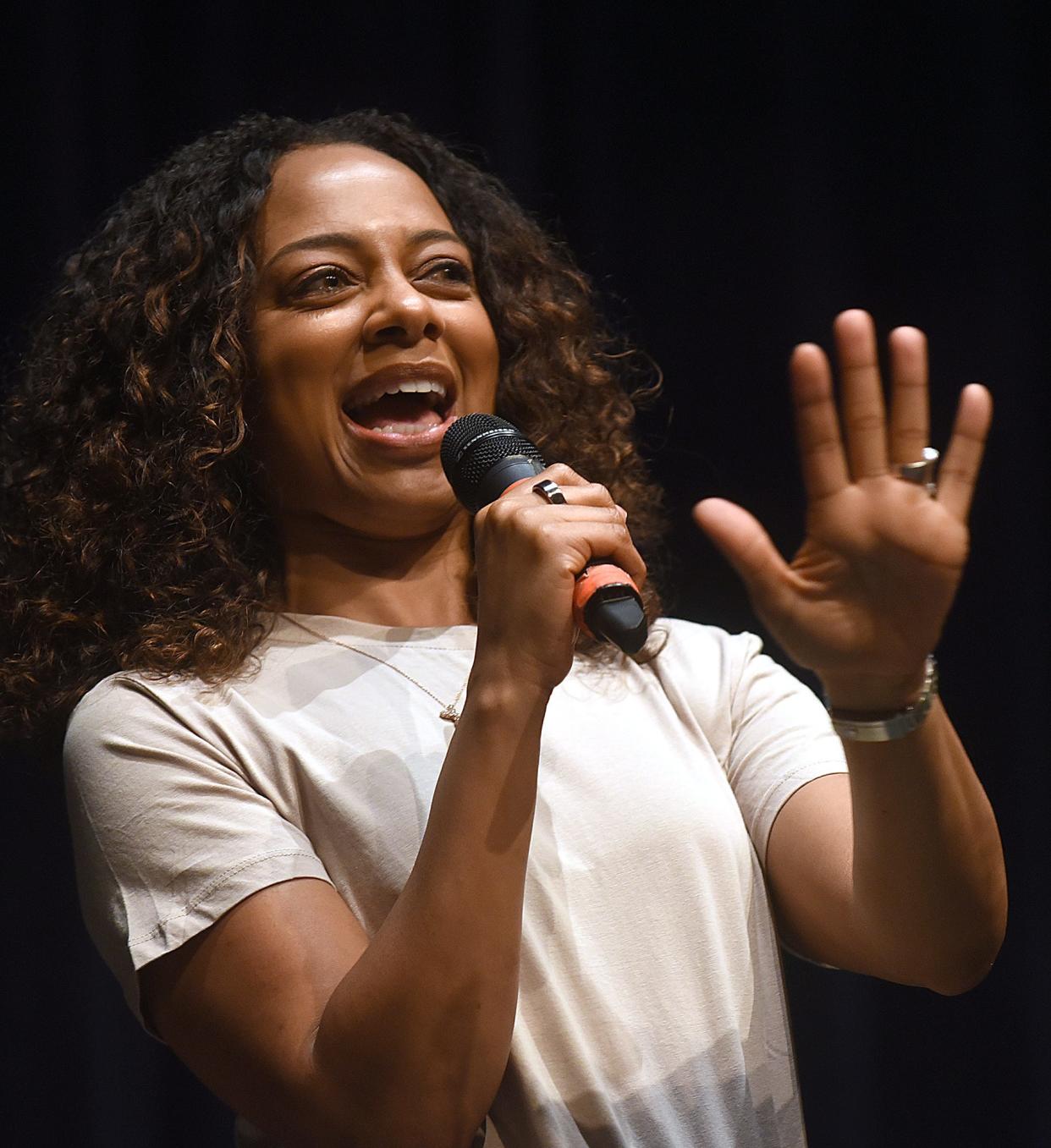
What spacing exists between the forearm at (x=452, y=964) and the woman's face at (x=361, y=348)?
17.2 inches

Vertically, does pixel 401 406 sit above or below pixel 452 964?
above

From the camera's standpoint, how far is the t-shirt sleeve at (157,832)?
115 cm

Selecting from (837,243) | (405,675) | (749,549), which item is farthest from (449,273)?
(837,243)

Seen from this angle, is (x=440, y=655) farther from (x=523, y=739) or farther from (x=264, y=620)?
(x=523, y=739)

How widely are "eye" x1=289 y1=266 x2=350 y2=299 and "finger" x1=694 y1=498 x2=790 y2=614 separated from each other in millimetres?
684

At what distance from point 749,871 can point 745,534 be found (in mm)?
501

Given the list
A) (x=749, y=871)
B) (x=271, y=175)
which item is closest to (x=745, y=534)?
(x=749, y=871)

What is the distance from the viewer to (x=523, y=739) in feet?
3.52

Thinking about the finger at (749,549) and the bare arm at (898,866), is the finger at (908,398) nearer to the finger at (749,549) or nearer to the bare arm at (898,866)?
the finger at (749,549)

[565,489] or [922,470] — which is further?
[565,489]

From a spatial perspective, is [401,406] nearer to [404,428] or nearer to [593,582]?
[404,428]

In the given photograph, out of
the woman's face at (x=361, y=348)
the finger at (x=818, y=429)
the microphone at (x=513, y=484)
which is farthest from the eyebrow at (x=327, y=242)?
the finger at (x=818, y=429)

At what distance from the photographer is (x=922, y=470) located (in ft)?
3.04

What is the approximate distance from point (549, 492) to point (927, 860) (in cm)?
45
